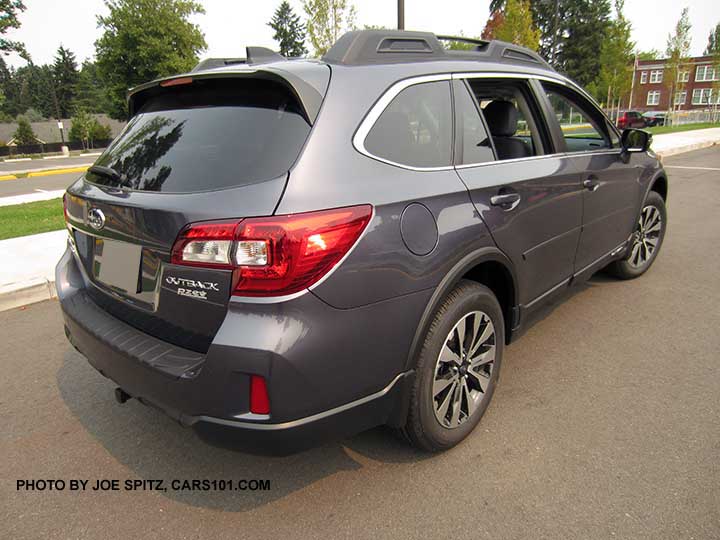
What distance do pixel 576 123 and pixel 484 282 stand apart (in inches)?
71.9

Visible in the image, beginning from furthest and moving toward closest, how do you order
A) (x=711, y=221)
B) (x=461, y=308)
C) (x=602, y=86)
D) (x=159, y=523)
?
(x=602, y=86)
(x=711, y=221)
(x=461, y=308)
(x=159, y=523)

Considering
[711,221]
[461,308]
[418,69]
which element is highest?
[418,69]

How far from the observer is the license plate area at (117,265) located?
2.05 m

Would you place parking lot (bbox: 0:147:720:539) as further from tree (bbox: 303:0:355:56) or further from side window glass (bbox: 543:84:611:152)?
tree (bbox: 303:0:355:56)

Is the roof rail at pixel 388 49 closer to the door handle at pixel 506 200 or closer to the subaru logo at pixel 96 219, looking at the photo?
the door handle at pixel 506 200

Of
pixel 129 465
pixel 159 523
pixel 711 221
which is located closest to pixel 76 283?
pixel 129 465

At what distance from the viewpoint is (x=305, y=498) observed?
7.20 feet

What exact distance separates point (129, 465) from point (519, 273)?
7.26 feet

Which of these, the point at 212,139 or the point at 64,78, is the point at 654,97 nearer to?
the point at 212,139

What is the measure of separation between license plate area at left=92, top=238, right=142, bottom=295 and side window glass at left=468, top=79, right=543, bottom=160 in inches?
75.0

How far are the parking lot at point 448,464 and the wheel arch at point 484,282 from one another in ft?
1.88

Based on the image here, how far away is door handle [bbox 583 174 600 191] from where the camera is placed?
334 cm

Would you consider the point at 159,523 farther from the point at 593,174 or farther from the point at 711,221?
the point at 711,221

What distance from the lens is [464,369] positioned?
2441 millimetres
